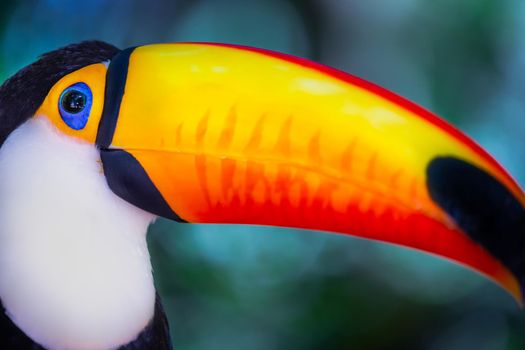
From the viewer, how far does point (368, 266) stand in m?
2.77

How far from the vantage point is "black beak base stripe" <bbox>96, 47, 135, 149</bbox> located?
1.06 meters

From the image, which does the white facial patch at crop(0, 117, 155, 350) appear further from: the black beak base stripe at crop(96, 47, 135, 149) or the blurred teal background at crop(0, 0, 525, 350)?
the blurred teal background at crop(0, 0, 525, 350)

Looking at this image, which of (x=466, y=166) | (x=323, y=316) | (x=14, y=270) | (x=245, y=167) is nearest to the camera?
(x=466, y=166)

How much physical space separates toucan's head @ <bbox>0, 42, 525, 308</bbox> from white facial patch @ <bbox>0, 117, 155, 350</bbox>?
32 mm

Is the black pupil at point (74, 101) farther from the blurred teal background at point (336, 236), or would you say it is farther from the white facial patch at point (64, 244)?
the blurred teal background at point (336, 236)

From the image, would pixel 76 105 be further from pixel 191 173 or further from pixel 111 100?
pixel 191 173

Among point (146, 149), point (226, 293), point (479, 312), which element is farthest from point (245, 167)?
point (479, 312)

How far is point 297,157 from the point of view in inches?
38.8

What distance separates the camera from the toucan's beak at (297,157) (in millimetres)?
902

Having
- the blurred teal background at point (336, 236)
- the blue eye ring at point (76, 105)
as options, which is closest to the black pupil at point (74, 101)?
the blue eye ring at point (76, 105)

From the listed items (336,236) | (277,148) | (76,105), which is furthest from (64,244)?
(336,236)

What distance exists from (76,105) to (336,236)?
180cm

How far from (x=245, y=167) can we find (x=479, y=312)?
6.81 feet

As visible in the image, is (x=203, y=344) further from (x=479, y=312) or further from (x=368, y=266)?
(x=479, y=312)
